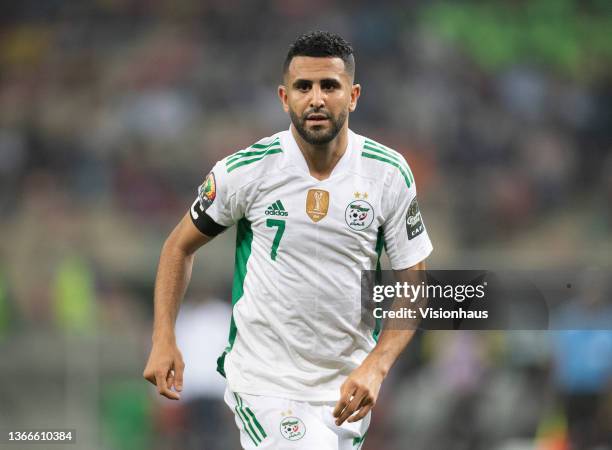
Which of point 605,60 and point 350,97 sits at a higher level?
point 605,60

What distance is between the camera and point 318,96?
4.11m

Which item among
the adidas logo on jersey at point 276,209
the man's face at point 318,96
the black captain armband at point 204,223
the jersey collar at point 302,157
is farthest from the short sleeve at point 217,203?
the man's face at point 318,96

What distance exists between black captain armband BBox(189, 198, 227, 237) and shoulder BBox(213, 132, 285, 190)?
0.61 ft

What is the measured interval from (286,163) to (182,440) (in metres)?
5.08

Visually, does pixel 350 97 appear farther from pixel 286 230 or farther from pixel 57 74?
pixel 57 74

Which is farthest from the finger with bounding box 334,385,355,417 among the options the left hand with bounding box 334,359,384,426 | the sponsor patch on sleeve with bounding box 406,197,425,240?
the sponsor patch on sleeve with bounding box 406,197,425,240

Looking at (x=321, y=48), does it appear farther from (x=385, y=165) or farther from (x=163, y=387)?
(x=163, y=387)

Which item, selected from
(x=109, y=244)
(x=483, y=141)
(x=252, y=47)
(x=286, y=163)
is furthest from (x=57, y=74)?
(x=286, y=163)

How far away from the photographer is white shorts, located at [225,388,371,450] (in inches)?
165

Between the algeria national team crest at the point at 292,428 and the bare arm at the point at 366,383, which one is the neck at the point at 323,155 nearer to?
the bare arm at the point at 366,383

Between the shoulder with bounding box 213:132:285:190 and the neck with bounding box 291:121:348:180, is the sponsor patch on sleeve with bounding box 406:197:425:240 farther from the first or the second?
the shoulder with bounding box 213:132:285:190

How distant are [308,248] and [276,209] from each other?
205 millimetres

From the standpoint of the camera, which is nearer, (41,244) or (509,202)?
(41,244)

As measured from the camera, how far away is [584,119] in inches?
512
